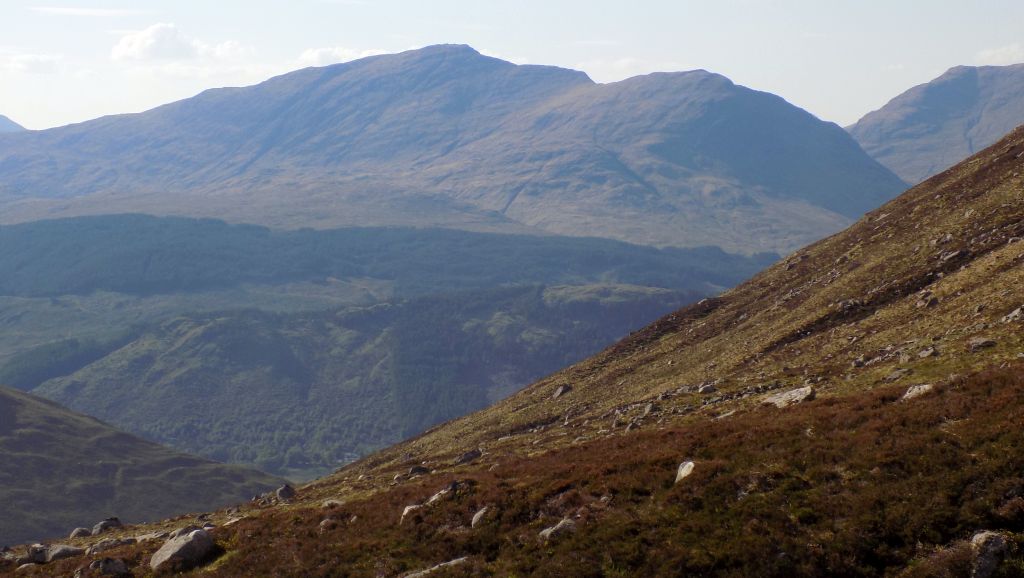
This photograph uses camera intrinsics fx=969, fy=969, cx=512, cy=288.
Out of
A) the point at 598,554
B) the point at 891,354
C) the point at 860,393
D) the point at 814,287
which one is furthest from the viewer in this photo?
the point at 814,287

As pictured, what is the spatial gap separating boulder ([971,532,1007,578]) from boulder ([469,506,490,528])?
669 inches

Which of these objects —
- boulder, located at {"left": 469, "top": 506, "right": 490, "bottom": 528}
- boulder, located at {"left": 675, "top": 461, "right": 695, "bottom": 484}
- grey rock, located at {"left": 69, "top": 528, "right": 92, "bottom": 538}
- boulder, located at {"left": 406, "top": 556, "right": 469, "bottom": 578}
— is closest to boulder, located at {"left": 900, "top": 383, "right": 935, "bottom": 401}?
boulder, located at {"left": 675, "top": 461, "right": 695, "bottom": 484}

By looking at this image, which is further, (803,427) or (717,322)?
(717,322)

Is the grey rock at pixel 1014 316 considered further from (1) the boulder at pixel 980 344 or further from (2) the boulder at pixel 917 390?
(2) the boulder at pixel 917 390

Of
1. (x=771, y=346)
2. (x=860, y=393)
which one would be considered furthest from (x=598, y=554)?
(x=771, y=346)

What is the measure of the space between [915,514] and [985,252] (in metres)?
41.7

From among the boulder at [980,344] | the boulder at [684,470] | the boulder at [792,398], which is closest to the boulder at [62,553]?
the boulder at [684,470]

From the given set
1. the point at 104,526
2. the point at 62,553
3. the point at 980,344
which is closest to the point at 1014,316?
the point at 980,344

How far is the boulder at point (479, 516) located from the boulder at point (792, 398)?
50.5ft

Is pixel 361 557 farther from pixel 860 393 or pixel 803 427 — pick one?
pixel 860 393

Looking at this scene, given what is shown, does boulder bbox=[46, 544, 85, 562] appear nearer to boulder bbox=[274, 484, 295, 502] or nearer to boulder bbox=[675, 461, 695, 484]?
boulder bbox=[274, 484, 295, 502]

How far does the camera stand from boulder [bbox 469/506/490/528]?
120 ft

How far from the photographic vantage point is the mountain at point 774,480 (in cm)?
2914

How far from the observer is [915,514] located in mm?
29094
